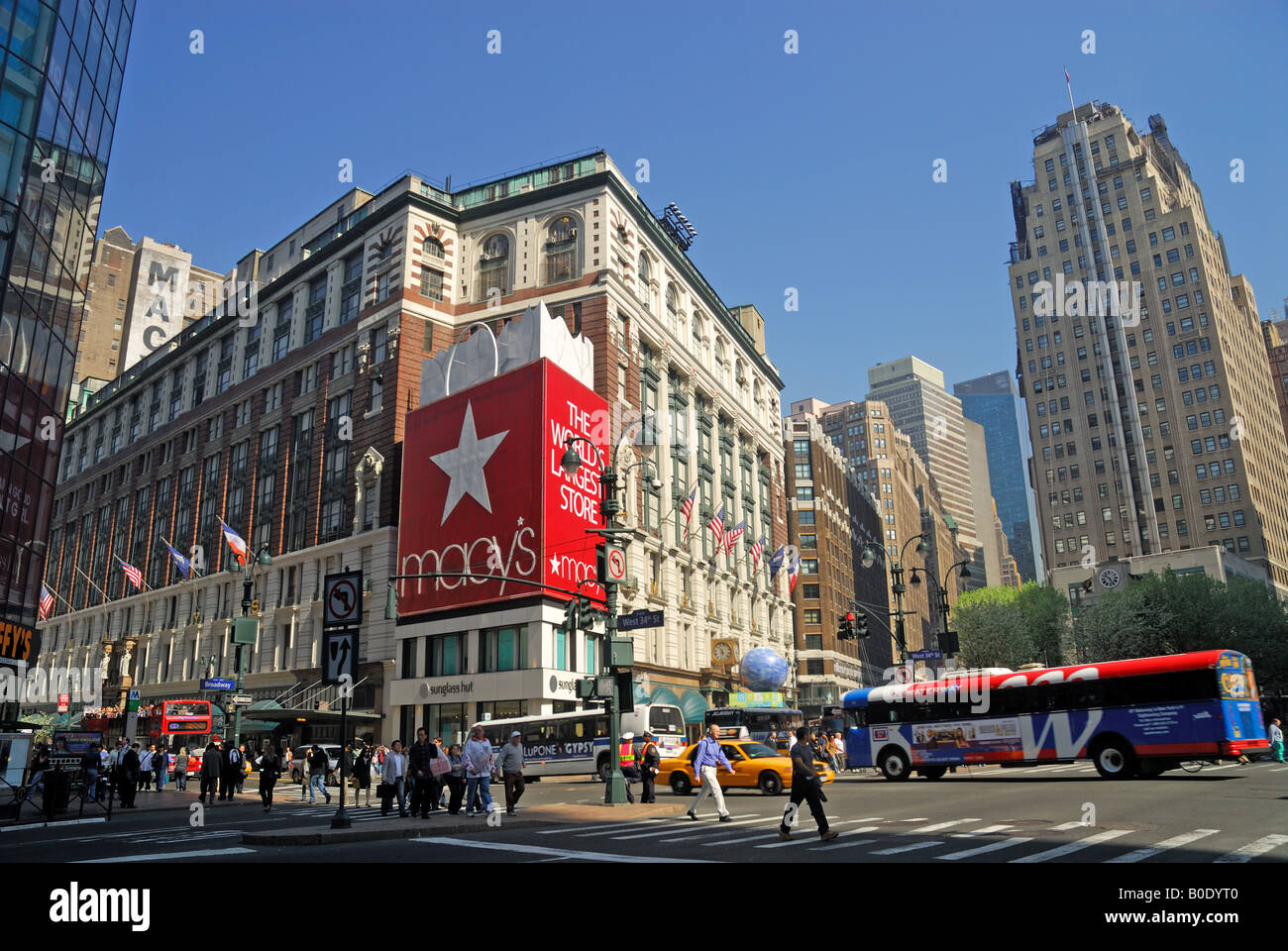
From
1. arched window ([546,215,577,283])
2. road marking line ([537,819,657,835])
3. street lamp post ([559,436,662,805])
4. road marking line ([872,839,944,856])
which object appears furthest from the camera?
arched window ([546,215,577,283])

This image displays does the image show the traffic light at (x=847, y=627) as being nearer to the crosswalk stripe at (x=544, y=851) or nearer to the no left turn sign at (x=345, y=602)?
the crosswalk stripe at (x=544, y=851)

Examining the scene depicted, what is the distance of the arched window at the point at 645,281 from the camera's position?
6397 cm

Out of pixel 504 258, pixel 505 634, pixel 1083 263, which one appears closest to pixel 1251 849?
pixel 505 634

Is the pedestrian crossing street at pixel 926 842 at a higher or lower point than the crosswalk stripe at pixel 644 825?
higher

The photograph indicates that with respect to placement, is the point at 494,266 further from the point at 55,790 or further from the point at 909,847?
the point at 909,847

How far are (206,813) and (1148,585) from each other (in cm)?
6126

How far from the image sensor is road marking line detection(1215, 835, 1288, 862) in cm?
1013

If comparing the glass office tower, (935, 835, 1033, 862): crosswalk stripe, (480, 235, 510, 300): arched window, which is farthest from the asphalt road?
(480, 235, 510, 300): arched window

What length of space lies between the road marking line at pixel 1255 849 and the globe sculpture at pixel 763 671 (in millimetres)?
48707

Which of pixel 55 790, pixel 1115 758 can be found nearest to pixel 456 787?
pixel 55 790

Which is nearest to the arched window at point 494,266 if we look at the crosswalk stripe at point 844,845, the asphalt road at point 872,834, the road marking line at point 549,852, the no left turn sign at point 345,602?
the asphalt road at point 872,834

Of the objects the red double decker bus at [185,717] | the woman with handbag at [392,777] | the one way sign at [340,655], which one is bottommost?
the woman with handbag at [392,777]

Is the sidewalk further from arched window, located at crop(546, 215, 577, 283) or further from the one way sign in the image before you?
arched window, located at crop(546, 215, 577, 283)

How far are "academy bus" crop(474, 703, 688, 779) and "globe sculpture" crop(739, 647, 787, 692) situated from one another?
17.1 metres
